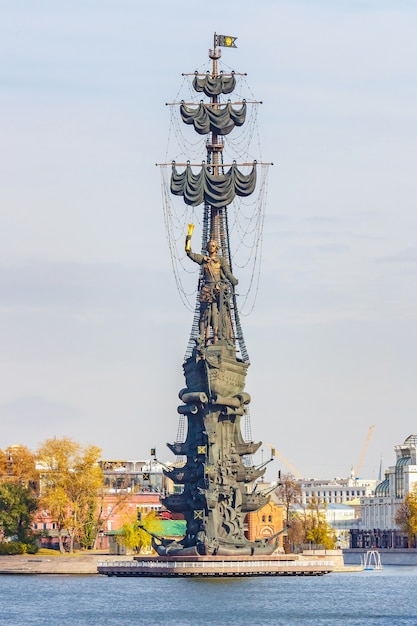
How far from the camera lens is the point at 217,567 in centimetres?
17812

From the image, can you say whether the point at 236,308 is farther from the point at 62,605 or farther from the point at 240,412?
the point at 62,605

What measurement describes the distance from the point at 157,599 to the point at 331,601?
13.9 metres

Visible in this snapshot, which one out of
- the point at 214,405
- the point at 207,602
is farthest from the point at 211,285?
the point at 207,602

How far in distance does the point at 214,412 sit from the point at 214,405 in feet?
3.41

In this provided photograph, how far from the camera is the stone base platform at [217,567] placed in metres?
178

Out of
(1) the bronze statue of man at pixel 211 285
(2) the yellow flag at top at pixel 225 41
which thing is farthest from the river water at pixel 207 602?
(2) the yellow flag at top at pixel 225 41

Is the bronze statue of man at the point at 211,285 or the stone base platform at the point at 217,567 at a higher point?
the bronze statue of man at the point at 211,285

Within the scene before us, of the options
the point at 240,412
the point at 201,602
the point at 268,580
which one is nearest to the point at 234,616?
the point at 201,602

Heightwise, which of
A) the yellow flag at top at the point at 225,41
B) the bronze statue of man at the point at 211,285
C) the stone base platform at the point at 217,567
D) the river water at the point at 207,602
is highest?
the yellow flag at top at the point at 225,41

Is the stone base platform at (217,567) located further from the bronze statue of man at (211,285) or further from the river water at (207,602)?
the bronze statue of man at (211,285)

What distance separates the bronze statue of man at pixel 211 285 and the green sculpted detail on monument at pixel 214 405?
10 cm

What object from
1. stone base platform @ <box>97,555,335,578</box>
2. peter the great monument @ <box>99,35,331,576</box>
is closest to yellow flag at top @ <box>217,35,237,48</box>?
peter the great monument @ <box>99,35,331,576</box>

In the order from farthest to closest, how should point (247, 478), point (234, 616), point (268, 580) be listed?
point (247, 478), point (268, 580), point (234, 616)

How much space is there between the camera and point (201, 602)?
146 m
